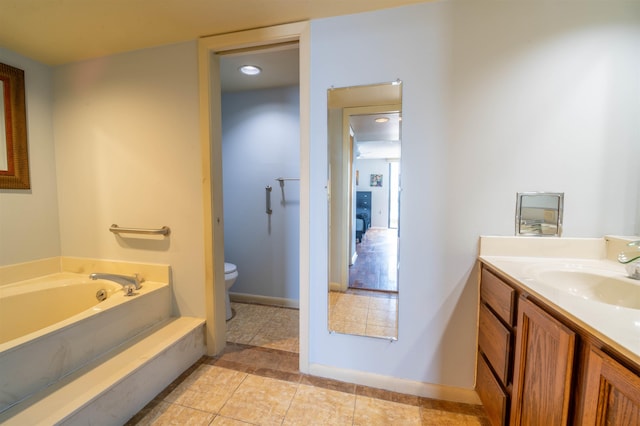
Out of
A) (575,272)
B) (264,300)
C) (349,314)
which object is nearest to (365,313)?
(349,314)

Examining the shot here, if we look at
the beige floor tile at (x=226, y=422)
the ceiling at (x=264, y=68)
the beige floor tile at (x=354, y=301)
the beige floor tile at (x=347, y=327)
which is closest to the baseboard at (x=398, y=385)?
the beige floor tile at (x=347, y=327)

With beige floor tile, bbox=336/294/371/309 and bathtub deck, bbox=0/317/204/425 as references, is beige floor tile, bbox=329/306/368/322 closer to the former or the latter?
beige floor tile, bbox=336/294/371/309

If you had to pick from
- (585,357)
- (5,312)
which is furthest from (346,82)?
(5,312)

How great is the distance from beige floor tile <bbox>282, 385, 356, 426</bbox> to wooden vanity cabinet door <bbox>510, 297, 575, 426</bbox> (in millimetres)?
754

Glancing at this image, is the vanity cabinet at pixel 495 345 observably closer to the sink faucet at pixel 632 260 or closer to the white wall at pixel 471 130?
the white wall at pixel 471 130

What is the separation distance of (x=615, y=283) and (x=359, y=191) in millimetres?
1284

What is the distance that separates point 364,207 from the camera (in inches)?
68.1

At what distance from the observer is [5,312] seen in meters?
1.54

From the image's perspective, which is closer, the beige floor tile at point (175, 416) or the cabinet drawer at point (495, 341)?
the cabinet drawer at point (495, 341)

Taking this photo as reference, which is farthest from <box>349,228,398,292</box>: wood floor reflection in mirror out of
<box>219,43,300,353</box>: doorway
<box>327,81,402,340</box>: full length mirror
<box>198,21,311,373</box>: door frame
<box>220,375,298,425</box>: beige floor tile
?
<box>219,43,300,353</box>: doorway

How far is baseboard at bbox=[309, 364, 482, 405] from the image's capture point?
1.37m

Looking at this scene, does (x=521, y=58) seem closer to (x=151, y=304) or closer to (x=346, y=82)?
(x=346, y=82)

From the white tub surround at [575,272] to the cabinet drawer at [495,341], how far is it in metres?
0.26

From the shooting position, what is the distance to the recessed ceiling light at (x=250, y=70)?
2.01m
